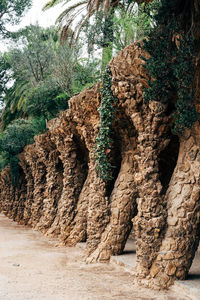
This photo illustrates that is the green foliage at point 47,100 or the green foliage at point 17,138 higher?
the green foliage at point 47,100

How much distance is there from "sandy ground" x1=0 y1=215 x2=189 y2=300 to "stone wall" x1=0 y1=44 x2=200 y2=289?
1.65 feet

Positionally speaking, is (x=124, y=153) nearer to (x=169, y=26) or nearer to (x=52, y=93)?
(x=169, y=26)

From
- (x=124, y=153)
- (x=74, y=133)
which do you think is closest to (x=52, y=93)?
(x=74, y=133)

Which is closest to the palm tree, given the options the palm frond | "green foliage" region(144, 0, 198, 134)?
the palm frond

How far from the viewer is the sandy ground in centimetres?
667

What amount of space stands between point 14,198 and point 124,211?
63.1 feet

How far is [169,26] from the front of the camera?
282 inches

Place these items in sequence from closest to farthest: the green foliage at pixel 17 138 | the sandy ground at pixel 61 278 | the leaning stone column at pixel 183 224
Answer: the sandy ground at pixel 61 278
the leaning stone column at pixel 183 224
the green foliage at pixel 17 138

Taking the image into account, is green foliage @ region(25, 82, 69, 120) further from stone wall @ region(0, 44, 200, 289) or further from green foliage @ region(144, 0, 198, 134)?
green foliage @ region(144, 0, 198, 134)

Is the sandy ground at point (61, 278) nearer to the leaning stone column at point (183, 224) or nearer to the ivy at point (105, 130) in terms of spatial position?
the leaning stone column at point (183, 224)

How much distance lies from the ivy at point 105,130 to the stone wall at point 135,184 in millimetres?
219

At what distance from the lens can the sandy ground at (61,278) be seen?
667cm

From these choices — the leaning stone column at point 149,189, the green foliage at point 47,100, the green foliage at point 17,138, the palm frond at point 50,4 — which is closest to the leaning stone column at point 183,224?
the leaning stone column at point 149,189

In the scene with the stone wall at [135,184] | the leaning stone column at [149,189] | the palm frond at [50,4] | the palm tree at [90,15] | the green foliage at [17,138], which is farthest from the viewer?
the green foliage at [17,138]
